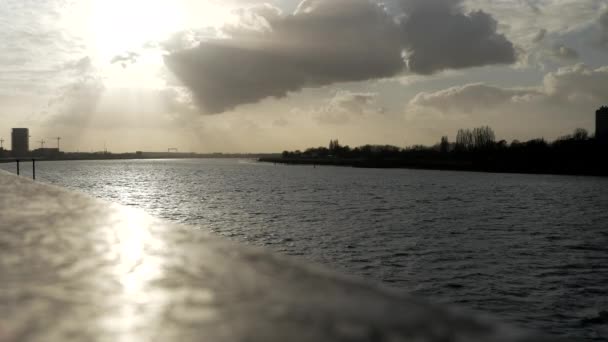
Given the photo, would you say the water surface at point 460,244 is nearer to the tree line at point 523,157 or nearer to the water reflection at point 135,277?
the water reflection at point 135,277

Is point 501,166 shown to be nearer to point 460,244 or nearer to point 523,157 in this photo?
point 523,157

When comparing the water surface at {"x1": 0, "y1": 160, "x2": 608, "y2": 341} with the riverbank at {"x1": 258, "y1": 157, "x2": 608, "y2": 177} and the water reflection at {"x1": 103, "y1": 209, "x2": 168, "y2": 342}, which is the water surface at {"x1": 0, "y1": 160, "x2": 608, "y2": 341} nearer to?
the water reflection at {"x1": 103, "y1": 209, "x2": 168, "y2": 342}

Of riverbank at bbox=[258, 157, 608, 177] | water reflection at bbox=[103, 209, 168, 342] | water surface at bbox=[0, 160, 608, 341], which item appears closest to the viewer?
water reflection at bbox=[103, 209, 168, 342]

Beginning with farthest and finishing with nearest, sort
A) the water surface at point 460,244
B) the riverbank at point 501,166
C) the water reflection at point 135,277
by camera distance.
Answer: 1. the riverbank at point 501,166
2. the water surface at point 460,244
3. the water reflection at point 135,277

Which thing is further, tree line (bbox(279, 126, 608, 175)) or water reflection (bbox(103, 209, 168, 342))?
tree line (bbox(279, 126, 608, 175))

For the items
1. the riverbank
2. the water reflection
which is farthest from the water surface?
the riverbank

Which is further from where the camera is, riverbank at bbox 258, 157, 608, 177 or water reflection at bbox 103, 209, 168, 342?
riverbank at bbox 258, 157, 608, 177

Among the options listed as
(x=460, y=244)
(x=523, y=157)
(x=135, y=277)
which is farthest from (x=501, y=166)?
(x=135, y=277)

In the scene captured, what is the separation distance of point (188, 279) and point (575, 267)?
23197 millimetres

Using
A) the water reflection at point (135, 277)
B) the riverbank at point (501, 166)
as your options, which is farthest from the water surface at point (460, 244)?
the riverbank at point (501, 166)

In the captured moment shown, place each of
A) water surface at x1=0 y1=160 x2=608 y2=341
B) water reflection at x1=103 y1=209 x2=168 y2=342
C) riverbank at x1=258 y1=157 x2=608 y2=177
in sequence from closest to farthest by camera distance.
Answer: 1. water reflection at x1=103 y1=209 x2=168 y2=342
2. water surface at x1=0 y1=160 x2=608 y2=341
3. riverbank at x1=258 y1=157 x2=608 y2=177

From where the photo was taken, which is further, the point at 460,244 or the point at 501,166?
the point at 501,166

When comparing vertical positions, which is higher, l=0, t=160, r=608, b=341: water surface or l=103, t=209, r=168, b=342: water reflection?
l=103, t=209, r=168, b=342: water reflection

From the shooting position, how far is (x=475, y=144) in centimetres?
17638
